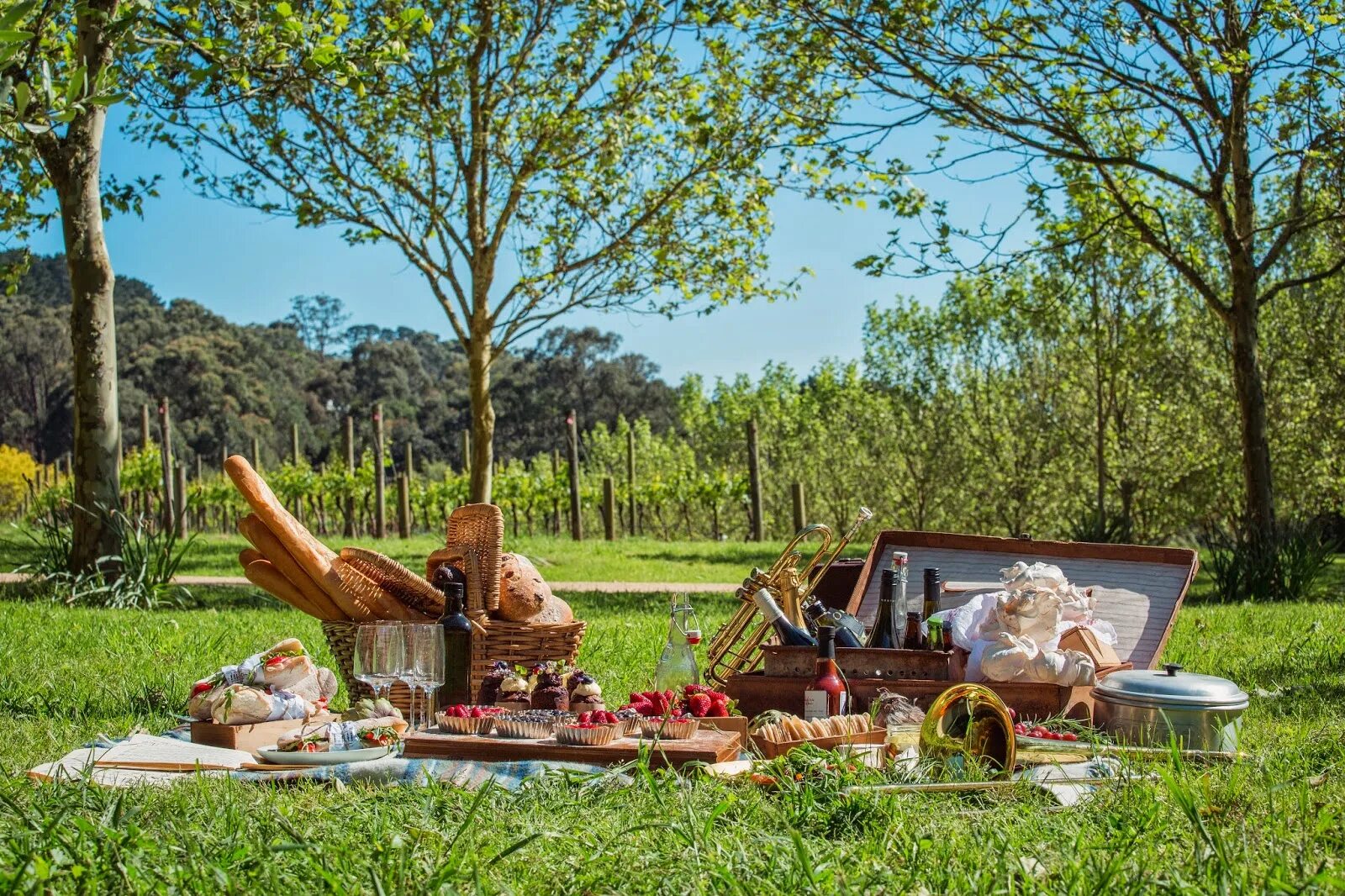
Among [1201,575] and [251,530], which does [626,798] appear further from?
[1201,575]

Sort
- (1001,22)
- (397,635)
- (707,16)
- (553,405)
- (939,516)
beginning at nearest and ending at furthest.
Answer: (397,635) → (1001,22) → (707,16) → (939,516) → (553,405)

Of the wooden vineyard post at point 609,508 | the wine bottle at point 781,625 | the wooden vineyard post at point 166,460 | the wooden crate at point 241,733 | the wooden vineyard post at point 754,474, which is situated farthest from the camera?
the wooden vineyard post at point 609,508

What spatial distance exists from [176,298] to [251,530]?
57170 millimetres

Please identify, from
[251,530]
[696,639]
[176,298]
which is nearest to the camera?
[696,639]

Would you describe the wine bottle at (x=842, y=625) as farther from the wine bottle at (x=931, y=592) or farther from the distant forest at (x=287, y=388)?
the distant forest at (x=287, y=388)

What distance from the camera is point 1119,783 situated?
9.56 feet

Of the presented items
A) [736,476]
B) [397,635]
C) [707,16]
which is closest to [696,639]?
[397,635]

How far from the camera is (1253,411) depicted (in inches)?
425

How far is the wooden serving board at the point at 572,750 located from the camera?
10.2 ft

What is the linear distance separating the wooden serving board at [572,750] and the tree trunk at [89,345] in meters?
6.53

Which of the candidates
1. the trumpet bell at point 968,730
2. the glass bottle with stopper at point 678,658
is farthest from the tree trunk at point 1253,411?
the trumpet bell at point 968,730

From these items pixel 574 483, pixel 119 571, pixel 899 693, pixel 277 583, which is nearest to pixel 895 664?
pixel 899 693

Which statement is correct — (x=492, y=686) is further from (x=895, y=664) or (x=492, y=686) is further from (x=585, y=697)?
(x=895, y=664)

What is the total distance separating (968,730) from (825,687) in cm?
58
